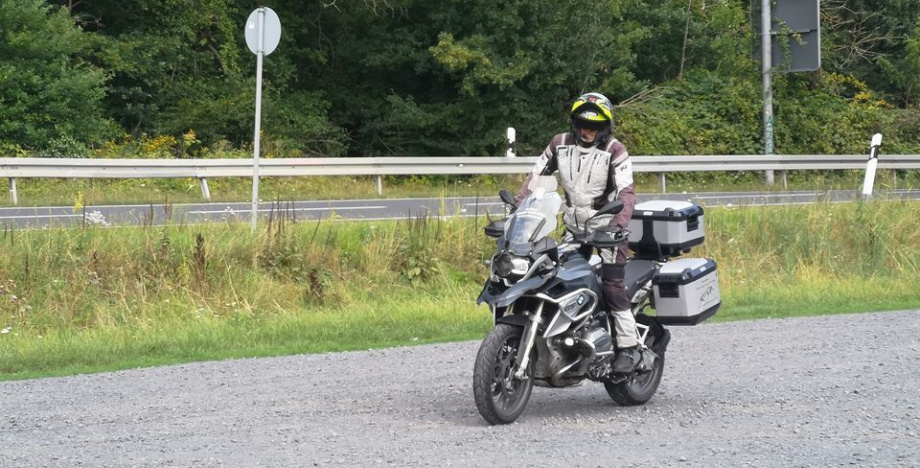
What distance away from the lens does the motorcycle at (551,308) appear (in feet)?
24.5

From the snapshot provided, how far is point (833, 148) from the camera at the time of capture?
34.6 meters

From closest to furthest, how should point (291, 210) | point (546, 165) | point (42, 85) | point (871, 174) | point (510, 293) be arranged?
1. point (510, 293)
2. point (546, 165)
3. point (291, 210)
4. point (871, 174)
5. point (42, 85)

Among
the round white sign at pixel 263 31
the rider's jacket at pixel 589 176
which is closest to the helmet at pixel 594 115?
the rider's jacket at pixel 589 176

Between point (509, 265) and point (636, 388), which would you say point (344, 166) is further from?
point (509, 265)

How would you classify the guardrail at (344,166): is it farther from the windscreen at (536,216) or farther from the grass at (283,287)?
the windscreen at (536,216)

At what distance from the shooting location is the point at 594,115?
8016 mm

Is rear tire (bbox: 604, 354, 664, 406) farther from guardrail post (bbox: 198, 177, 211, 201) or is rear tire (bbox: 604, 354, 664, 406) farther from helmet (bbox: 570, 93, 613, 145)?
guardrail post (bbox: 198, 177, 211, 201)

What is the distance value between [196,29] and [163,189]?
9.52 metres

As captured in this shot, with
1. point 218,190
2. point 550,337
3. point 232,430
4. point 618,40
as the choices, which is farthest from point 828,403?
point 618,40

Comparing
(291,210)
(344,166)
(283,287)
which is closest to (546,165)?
(283,287)

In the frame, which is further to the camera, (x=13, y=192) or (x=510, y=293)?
(x=13, y=192)

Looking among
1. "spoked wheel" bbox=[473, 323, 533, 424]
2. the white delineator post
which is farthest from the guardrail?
"spoked wheel" bbox=[473, 323, 533, 424]

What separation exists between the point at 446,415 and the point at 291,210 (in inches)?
394

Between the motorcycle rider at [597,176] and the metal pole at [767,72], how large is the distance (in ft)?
71.2
